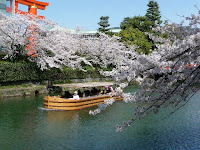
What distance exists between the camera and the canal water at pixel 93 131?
1056 centimetres

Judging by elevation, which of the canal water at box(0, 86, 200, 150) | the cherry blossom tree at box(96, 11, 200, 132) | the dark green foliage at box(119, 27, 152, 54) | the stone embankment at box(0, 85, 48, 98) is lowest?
the canal water at box(0, 86, 200, 150)

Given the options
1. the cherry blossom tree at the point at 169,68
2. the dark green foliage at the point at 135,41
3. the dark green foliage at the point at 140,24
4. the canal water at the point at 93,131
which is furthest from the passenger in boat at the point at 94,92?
the dark green foliage at the point at 140,24

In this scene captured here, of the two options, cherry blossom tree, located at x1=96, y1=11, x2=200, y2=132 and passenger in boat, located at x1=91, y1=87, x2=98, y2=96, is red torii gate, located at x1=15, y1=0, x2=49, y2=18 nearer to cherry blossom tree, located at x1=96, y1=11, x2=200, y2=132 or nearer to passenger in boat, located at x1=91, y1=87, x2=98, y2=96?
passenger in boat, located at x1=91, y1=87, x2=98, y2=96

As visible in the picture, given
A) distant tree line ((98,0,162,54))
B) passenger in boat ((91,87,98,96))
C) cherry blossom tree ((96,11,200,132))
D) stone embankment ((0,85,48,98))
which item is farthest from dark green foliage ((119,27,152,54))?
cherry blossom tree ((96,11,200,132))

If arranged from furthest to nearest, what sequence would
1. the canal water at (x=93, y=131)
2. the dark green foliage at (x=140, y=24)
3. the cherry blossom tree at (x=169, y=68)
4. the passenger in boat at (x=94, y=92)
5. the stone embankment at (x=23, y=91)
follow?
1. the dark green foliage at (x=140, y=24)
2. the stone embankment at (x=23, y=91)
3. the passenger in boat at (x=94, y=92)
4. the canal water at (x=93, y=131)
5. the cherry blossom tree at (x=169, y=68)

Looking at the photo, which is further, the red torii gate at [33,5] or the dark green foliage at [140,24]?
the dark green foliage at [140,24]

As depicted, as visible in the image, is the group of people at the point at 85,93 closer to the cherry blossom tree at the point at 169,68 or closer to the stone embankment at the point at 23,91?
the stone embankment at the point at 23,91

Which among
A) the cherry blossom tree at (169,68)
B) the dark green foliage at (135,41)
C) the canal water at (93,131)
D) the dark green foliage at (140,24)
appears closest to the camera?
the cherry blossom tree at (169,68)

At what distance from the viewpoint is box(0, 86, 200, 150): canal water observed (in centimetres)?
1056

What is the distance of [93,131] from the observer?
41.1 ft

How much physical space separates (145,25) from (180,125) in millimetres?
42040

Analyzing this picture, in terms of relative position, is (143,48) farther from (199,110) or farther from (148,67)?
(148,67)

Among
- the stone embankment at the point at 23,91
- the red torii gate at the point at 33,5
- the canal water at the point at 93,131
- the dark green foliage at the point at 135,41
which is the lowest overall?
the canal water at the point at 93,131

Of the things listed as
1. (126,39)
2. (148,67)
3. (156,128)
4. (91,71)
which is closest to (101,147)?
(156,128)
